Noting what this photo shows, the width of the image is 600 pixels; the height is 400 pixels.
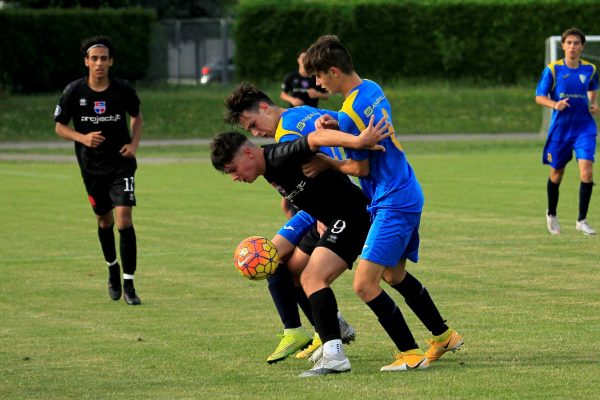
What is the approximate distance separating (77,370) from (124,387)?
27.0 inches

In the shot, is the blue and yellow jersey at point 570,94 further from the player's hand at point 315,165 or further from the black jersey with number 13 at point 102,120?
the player's hand at point 315,165

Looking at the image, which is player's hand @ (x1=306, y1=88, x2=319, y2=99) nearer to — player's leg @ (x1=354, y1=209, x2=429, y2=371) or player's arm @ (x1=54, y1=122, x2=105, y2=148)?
player's arm @ (x1=54, y1=122, x2=105, y2=148)

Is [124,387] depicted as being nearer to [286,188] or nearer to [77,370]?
[77,370]

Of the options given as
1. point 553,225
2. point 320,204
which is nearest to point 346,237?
point 320,204

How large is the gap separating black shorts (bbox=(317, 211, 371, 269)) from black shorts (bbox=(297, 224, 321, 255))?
0.48 meters

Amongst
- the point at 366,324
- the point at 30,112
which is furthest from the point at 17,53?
the point at 366,324

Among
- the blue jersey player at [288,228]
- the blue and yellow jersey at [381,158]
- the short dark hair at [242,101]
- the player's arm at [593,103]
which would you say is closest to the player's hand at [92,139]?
the blue jersey player at [288,228]

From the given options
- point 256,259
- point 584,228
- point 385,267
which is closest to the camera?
point 385,267

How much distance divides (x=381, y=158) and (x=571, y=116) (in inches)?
334

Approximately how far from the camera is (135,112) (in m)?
12.1

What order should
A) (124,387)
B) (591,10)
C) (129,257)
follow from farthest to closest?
(591,10), (129,257), (124,387)

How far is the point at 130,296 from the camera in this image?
1140 cm

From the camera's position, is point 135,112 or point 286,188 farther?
point 135,112

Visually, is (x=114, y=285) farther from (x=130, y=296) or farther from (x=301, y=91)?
(x=301, y=91)
